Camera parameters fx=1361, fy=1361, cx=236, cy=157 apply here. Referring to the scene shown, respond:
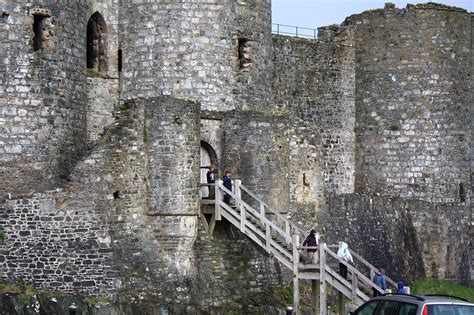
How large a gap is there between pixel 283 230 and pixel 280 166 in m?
2.03

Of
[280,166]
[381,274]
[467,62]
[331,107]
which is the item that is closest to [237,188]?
[280,166]

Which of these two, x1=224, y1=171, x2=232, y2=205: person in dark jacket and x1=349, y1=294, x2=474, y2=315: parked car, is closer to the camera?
x1=349, y1=294, x2=474, y2=315: parked car

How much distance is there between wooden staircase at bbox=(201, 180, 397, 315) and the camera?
128 feet

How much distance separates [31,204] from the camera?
37375 millimetres

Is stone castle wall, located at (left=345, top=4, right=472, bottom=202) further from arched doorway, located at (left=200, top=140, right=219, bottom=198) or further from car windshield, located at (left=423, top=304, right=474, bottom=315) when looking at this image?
car windshield, located at (left=423, top=304, right=474, bottom=315)

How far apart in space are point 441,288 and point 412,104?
22.1ft

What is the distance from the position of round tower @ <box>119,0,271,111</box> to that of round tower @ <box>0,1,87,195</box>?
3.33 m

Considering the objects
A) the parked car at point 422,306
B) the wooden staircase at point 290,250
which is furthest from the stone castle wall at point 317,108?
the parked car at point 422,306

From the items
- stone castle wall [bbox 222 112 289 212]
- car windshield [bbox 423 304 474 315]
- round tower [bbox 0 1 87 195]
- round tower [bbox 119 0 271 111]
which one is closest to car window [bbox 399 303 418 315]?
car windshield [bbox 423 304 474 315]

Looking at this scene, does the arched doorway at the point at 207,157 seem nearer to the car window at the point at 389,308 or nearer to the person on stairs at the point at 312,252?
the person on stairs at the point at 312,252

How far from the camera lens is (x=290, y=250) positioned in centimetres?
4031

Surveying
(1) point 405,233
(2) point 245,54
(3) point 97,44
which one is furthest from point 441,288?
(3) point 97,44

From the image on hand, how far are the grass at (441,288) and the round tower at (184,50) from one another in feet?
35.5

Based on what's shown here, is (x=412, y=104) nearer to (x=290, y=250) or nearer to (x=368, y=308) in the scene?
(x=290, y=250)
